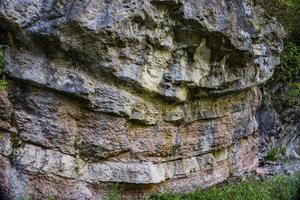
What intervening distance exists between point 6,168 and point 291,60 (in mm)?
7705

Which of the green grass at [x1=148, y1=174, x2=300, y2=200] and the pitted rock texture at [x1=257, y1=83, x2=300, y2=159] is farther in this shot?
the pitted rock texture at [x1=257, y1=83, x2=300, y2=159]

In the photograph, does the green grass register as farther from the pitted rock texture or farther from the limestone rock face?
the pitted rock texture

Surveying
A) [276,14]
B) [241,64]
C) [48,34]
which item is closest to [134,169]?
[48,34]

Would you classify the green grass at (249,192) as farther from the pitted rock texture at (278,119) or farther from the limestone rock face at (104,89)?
the pitted rock texture at (278,119)

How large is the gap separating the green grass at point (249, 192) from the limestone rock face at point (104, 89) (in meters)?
0.35

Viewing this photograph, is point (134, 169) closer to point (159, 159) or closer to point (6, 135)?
point (159, 159)

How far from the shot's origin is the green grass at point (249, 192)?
703 cm

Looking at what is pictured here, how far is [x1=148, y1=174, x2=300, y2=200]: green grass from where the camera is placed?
23.1 ft

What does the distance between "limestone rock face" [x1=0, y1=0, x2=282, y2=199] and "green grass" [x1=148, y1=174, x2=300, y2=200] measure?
1.15 ft

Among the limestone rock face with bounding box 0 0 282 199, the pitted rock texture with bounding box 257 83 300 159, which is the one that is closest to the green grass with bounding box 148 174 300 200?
the limestone rock face with bounding box 0 0 282 199

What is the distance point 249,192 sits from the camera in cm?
730

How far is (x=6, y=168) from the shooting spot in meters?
6.17

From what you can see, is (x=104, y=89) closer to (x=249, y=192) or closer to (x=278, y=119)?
(x=249, y=192)

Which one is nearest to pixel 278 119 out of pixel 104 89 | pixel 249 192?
pixel 249 192
